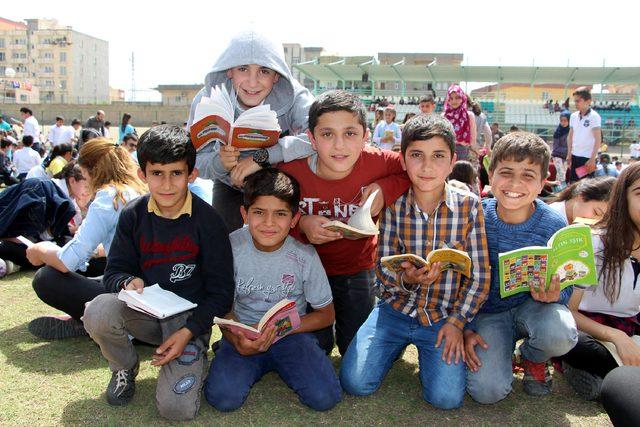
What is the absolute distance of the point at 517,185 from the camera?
2.75 m

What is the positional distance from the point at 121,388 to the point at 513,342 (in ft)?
6.85

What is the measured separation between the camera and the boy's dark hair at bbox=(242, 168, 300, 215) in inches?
109

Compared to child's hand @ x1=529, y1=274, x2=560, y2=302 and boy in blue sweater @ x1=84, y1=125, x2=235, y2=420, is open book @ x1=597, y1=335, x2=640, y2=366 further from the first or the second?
boy in blue sweater @ x1=84, y1=125, x2=235, y2=420

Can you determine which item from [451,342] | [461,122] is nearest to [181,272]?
[451,342]

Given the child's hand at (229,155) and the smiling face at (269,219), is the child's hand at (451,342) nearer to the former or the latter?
the smiling face at (269,219)

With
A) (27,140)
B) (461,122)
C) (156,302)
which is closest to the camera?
(156,302)

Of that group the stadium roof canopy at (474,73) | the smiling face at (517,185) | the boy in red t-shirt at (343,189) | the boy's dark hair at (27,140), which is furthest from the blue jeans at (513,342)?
the stadium roof canopy at (474,73)

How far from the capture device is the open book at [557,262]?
249 cm

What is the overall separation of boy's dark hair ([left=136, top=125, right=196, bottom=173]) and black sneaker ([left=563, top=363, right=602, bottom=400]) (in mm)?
2394

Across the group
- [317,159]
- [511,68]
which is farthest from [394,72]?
[317,159]

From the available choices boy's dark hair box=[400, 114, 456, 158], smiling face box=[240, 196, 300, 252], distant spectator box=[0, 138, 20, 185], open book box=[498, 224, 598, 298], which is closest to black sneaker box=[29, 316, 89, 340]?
smiling face box=[240, 196, 300, 252]

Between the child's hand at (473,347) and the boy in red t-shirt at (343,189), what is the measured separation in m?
0.78

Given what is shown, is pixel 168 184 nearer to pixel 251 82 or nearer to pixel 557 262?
pixel 251 82

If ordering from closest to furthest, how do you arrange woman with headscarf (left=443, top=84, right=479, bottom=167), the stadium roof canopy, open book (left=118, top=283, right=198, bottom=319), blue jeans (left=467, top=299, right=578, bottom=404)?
open book (left=118, top=283, right=198, bottom=319) < blue jeans (left=467, top=299, right=578, bottom=404) < woman with headscarf (left=443, top=84, right=479, bottom=167) < the stadium roof canopy
